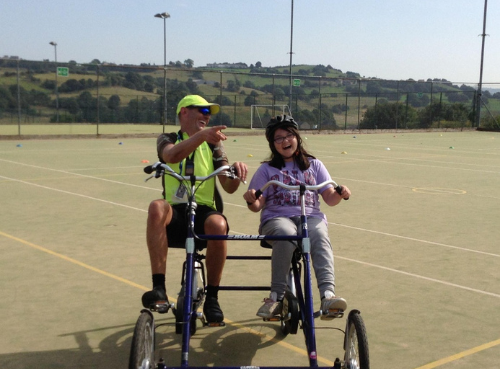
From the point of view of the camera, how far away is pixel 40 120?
114 ft

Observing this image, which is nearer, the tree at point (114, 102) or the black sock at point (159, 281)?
the black sock at point (159, 281)

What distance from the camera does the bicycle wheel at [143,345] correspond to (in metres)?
2.99

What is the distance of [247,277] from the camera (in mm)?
5570

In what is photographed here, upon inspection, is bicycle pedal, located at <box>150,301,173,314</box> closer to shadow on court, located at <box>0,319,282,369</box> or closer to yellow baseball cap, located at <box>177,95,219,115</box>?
shadow on court, located at <box>0,319,282,369</box>

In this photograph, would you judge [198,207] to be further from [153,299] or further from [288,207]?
[153,299]

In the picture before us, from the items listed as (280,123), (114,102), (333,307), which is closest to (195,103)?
(280,123)

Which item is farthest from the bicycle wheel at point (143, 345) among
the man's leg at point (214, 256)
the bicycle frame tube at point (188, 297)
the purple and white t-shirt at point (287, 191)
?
the purple and white t-shirt at point (287, 191)

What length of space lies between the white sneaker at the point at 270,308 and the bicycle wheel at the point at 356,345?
0.51 m

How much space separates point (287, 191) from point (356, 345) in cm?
123

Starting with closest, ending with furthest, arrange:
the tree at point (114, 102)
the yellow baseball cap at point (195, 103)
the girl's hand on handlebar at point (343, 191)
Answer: the girl's hand on handlebar at point (343, 191)
the yellow baseball cap at point (195, 103)
the tree at point (114, 102)

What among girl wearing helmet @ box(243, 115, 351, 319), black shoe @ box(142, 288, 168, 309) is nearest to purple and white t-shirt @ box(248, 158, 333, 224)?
girl wearing helmet @ box(243, 115, 351, 319)

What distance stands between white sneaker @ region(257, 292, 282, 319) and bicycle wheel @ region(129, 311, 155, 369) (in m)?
0.71

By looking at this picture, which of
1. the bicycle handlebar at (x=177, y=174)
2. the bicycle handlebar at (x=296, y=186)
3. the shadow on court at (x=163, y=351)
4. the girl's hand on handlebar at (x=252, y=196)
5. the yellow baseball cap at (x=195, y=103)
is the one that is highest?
the yellow baseball cap at (x=195, y=103)

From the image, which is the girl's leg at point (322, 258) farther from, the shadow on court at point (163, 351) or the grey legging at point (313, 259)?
the shadow on court at point (163, 351)
